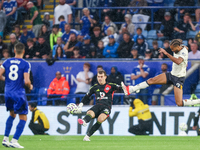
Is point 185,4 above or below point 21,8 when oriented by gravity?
above

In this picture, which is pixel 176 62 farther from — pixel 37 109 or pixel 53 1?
pixel 53 1

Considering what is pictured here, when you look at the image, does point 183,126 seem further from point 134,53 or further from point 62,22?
point 62,22

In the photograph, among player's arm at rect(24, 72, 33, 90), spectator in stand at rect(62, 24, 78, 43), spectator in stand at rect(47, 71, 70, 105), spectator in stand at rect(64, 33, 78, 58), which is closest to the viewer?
player's arm at rect(24, 72, 33, 90)

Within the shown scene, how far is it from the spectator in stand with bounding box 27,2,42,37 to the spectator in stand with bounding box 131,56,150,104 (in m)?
4.77

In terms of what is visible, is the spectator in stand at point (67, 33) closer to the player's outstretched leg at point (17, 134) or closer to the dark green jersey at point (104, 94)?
the dark green jersey at point (104, 94)

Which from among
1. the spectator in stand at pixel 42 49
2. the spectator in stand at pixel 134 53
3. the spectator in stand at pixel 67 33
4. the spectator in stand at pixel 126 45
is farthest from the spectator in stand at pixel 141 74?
the spectator in stand at pixel 42 49

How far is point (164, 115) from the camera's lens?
46.0 feet

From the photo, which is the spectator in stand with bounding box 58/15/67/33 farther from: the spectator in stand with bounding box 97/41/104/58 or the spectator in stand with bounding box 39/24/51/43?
the spectator in stand with bounding box 97/41/104/58

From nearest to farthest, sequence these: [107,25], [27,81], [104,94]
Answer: [27,81] < [104,94] < [107,25]

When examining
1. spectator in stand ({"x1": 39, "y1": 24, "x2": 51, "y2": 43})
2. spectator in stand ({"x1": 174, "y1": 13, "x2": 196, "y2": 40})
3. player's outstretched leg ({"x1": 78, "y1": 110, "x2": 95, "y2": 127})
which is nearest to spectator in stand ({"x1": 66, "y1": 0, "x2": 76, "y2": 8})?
spectator in stand ({"x1": 39, "y1": 24, "x2": 51, "y2": 43})

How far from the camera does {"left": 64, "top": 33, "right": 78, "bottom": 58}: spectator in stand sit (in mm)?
15852

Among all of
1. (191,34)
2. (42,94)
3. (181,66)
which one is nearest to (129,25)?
(191,34)

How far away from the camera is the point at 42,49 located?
1616 cm

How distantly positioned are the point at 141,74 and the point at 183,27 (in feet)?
10.1
